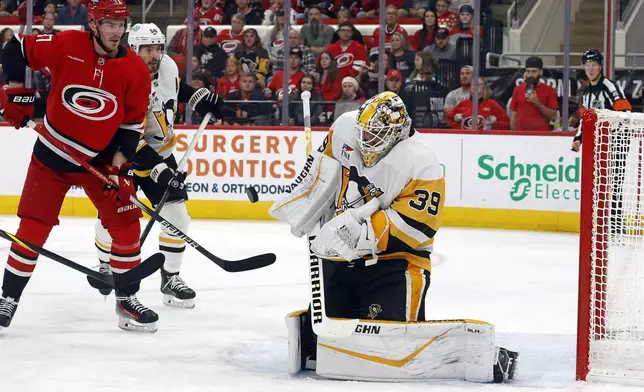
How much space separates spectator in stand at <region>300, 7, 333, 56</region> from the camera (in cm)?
802

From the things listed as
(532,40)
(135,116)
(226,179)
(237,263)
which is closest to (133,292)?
(237,263)

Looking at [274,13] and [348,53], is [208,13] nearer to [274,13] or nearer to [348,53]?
[274,13]

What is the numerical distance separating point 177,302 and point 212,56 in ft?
12.4

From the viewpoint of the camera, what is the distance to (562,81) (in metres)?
7.62

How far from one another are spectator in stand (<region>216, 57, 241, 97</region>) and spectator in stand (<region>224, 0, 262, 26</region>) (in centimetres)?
30

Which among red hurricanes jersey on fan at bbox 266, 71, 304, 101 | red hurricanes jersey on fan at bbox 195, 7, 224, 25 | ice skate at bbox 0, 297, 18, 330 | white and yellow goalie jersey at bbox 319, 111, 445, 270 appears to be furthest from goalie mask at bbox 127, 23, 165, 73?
red hurricanes jersey on fan at bbox 195, 7, 224, 25

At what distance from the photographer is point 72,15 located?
825 cm

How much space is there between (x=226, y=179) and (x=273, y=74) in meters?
0.83

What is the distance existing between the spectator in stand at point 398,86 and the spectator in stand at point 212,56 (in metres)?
1.21

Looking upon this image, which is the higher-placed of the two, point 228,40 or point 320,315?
point 228,40

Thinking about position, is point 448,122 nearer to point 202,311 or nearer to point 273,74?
point 273,74

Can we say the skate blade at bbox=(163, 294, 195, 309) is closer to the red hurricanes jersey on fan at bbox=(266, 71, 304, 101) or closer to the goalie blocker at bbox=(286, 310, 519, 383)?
the goalie blocker at bbox=(286, 310, 519, 383)

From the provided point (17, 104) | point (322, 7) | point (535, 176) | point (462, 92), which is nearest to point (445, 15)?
point (462, 92)

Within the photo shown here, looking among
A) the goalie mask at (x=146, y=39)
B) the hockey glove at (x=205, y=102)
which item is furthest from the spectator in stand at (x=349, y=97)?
the goalie mask at (x=146, y=39)
